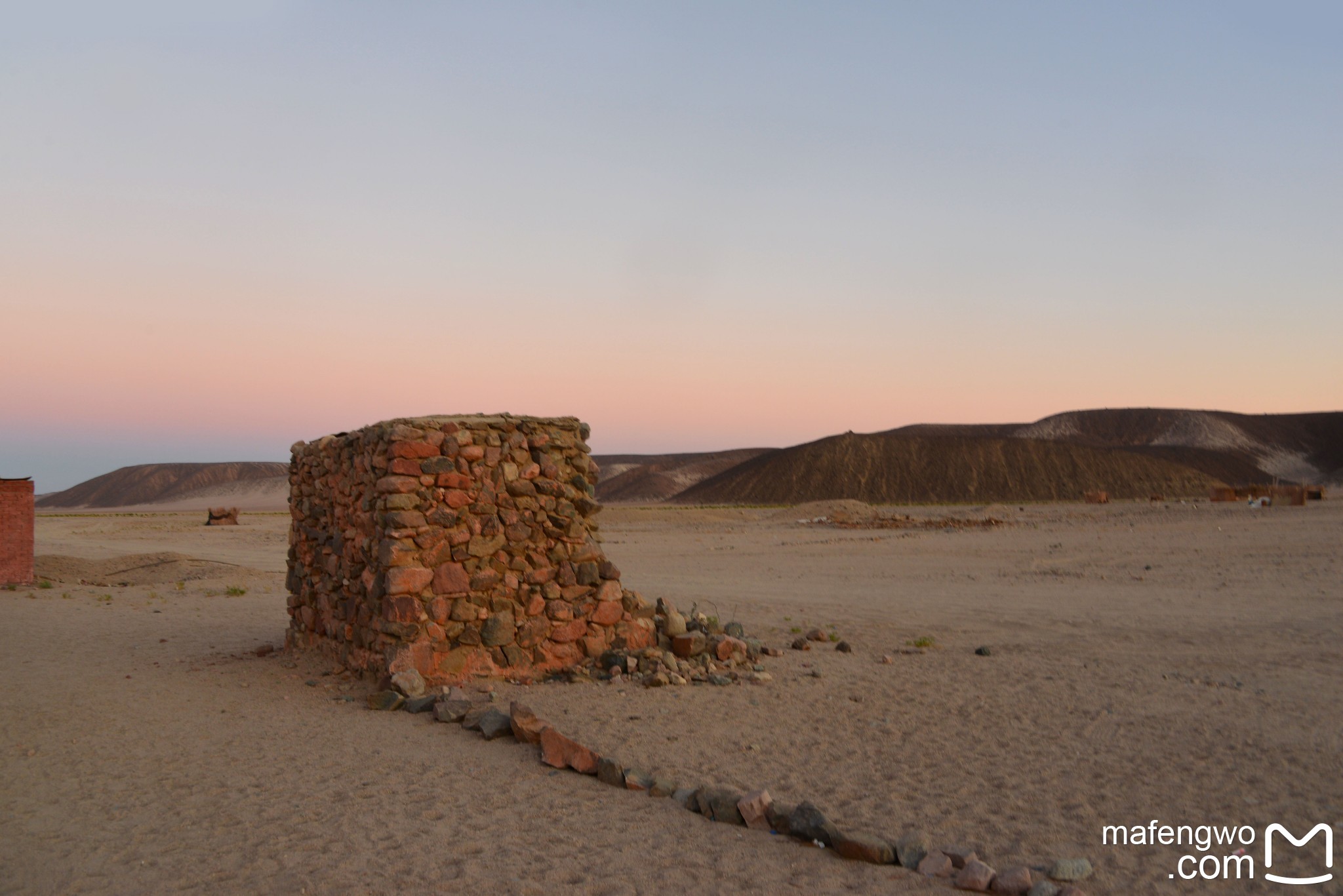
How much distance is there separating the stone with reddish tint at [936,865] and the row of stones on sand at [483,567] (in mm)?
4403

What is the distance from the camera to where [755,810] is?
18.1ft

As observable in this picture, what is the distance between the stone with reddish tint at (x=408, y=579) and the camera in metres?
8.63

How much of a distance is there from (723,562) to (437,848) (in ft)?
70.6

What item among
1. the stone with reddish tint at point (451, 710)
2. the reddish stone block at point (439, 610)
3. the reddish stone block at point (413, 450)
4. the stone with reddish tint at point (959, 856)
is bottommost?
the stone with reddish tint at point (959, 856)

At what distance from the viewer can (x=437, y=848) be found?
5258 mm

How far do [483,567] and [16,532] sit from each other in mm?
→ 15627

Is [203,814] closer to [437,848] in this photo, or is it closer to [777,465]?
[437,848]

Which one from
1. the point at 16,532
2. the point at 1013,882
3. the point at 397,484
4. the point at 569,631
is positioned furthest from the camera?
the point at 16,532

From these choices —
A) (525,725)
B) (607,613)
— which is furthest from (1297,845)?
(607,613)

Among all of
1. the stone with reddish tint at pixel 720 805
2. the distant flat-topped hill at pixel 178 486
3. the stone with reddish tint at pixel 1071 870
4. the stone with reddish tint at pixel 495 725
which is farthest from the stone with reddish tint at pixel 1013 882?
the distant flat-topped hill at pixel 178 486

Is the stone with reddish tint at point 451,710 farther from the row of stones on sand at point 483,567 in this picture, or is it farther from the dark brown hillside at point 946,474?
the dark brown hillside at point 946,474

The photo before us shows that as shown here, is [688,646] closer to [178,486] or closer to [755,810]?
[755,810]

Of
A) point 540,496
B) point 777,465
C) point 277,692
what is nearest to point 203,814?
point 277,692

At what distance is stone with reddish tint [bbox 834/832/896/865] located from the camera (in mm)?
4965
